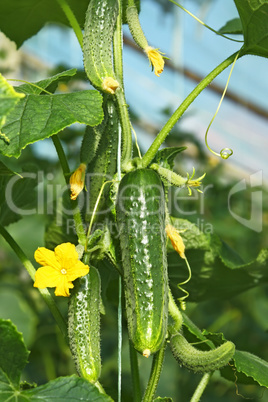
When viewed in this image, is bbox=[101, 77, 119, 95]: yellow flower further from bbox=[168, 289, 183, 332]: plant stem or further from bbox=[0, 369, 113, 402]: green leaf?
bbox=[0, 369, 113, 402]: green leaf

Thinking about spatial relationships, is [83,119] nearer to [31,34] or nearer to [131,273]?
[131,273]

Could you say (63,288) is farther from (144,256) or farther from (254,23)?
(254,23)

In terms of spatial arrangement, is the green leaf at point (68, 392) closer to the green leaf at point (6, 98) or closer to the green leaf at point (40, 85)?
the green leaf at point (6, 98)

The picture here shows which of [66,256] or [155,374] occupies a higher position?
[66,256]

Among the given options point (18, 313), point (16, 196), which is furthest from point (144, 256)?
point (18, 313)

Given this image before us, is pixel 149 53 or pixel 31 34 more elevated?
pixel 149 53

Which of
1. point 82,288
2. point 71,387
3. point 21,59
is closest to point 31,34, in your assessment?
point 82,288

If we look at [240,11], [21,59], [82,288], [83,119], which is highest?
[240,11]
